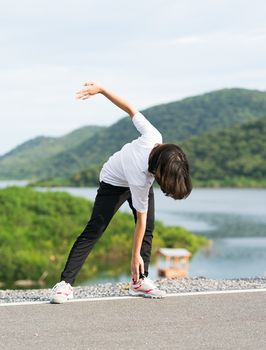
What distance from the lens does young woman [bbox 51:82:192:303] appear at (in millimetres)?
5238

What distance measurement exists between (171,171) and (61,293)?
1462 millimetres

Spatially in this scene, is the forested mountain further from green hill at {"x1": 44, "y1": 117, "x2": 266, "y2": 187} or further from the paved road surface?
the paved road surface

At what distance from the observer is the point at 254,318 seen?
17.5ft

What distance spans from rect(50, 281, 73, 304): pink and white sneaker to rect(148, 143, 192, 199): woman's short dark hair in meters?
1.29

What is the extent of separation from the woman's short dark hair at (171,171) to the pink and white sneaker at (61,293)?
1286 mm

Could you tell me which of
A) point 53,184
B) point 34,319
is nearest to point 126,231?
point 34,319

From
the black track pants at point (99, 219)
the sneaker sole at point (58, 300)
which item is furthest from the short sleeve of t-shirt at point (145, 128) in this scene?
the sneaker sole at point (58, 300)

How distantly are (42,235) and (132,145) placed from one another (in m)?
35.1

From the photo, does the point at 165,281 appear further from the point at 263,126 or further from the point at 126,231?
the point at 263,126

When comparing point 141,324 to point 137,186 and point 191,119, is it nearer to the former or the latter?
point 137,186

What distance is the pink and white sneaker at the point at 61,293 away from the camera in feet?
18.8

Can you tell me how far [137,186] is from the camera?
5.43 meters

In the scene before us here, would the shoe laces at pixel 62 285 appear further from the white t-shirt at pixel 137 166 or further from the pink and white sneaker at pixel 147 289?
the white t-shirt at pixel 137 166

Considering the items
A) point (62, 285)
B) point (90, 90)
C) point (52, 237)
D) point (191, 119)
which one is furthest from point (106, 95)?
point (191, 119)
